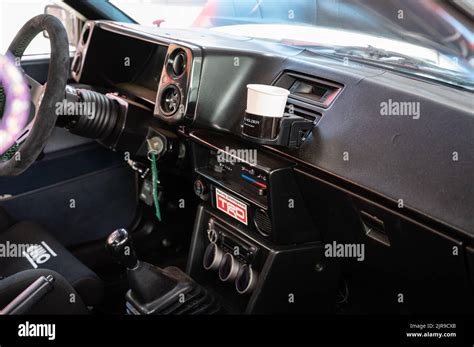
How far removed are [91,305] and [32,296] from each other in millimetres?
410

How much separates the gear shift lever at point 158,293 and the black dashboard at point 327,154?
0.39 feet

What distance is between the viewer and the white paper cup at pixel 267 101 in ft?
4.25

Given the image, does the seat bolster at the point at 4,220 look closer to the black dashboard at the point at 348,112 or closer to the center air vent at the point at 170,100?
the black dashboard at the point at 348,112

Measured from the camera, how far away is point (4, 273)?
5.97 feet

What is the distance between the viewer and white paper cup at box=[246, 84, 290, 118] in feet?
4.25

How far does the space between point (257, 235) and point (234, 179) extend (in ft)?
0.58

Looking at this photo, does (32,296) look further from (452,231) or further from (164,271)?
(452,231)

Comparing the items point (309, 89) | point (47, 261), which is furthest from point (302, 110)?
point (47, 261)

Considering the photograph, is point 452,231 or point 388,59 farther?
point 388,59

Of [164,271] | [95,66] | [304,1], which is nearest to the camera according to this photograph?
[164,271]

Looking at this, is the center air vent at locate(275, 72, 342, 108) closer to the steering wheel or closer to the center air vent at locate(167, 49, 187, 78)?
the center air vent at locate(167, 49, 187, 78)

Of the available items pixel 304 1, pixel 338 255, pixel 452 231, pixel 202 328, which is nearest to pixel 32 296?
pixel 202 328

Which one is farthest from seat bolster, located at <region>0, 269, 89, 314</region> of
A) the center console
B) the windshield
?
the windshield

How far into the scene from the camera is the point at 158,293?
5.49 ft
